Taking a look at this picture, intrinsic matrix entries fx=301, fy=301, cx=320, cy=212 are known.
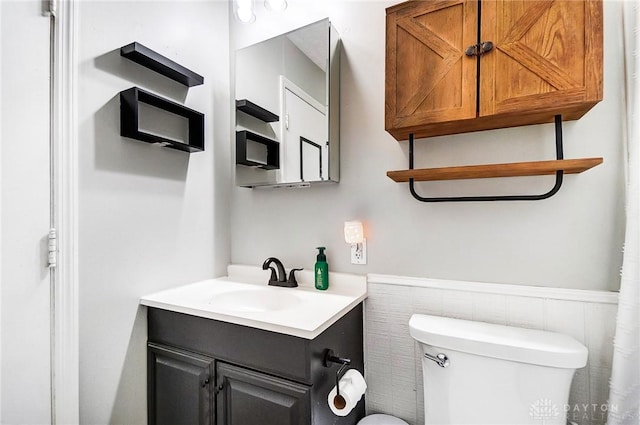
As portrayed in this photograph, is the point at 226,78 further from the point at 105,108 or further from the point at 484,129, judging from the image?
the point at 484,129

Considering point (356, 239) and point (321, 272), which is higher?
point (356, 239)

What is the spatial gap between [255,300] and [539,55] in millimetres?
1472

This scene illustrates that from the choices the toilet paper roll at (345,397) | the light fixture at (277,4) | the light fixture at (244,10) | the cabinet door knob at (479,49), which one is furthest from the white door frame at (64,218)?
the cabinet door knob at (479,49)

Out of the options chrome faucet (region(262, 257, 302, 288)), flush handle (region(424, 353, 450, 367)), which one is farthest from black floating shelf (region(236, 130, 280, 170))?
flush handle (region(424, 353, 450, 367))

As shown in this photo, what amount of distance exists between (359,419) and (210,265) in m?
1.05

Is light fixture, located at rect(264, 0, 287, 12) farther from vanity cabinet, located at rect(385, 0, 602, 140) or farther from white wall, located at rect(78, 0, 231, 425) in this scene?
vanity cabinet, located at rect(385, 0, 602, 140)

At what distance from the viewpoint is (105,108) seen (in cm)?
121

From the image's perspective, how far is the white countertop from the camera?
3.40ft

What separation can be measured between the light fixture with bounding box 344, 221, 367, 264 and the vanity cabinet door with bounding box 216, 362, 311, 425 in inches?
24.0

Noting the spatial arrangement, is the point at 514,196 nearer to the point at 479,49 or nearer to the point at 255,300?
the point at 479,49

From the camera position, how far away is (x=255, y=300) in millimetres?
1477

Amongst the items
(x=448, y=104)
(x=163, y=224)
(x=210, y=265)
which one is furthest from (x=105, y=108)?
(x=448, y=104)

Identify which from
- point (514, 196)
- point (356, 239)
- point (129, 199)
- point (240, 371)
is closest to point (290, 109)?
point (356, 239)

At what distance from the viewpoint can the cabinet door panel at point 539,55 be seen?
0.91 metres
